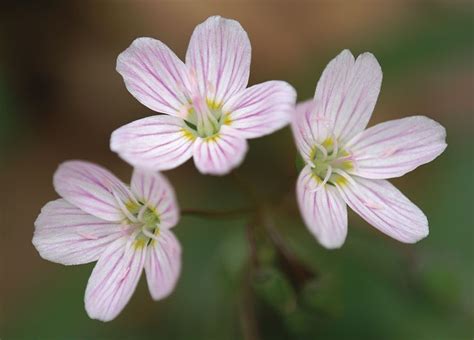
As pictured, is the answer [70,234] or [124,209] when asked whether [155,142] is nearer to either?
[124,209]

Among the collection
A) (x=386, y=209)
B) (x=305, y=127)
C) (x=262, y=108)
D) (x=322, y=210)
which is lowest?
(x=386, y=209)

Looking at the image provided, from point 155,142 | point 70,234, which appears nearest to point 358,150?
point 155,142

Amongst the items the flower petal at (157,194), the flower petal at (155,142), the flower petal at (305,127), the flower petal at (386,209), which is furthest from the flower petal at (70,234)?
the flower petal at (386,209)

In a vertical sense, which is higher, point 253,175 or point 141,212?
point 141,212

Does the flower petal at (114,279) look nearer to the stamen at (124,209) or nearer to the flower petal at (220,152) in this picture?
the stamen at (124,209)

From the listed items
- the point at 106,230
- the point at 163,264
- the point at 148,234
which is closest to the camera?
the point at 163,264

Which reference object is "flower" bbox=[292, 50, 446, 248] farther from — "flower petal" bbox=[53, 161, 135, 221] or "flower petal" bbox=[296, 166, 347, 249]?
"flower petal" bbox=[53, 161, 135, 221]

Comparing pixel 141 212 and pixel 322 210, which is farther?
pixel 141 212

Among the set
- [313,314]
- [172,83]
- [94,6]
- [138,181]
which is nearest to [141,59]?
[172,83]

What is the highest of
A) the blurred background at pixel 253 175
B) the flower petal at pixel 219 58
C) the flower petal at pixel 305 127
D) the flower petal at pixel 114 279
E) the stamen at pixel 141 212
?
the flower petal at pixel 219 58
